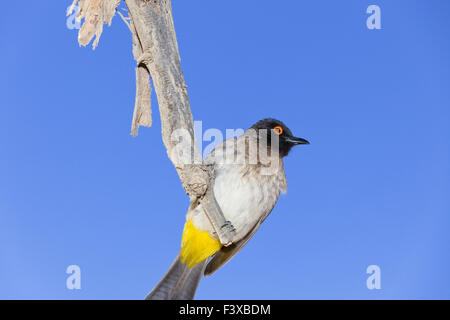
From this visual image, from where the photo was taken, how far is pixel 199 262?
12.7 ft

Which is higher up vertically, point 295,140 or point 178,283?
point 295,140

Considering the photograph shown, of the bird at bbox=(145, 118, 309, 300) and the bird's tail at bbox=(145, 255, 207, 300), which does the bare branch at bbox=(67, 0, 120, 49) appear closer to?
the bird at bbox=(145, 118, 309, 300)

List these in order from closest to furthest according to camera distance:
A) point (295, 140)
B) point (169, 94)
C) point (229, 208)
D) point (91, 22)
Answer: point (169, 94) < point (229, 208) < point (91, 22) < point (295, 140)

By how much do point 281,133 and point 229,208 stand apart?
3.78ft

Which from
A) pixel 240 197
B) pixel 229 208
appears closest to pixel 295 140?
pixel 240 197

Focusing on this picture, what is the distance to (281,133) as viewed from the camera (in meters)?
4.59

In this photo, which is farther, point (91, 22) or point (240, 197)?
point (91, 22)

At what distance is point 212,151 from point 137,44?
4.11 feet

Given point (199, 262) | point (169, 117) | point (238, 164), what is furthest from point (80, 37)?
point (199, 262)

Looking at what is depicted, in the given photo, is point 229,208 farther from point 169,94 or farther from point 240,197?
point 169,94

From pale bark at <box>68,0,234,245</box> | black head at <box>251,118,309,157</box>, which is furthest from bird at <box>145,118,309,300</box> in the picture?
pale bark at <box>68,0,234,245</box>

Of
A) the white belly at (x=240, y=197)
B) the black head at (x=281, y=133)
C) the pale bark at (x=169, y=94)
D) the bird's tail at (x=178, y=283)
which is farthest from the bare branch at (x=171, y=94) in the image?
the black head at (x=281, y=133)

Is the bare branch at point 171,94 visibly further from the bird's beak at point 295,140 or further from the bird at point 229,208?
the bird's beak at point 295,140
